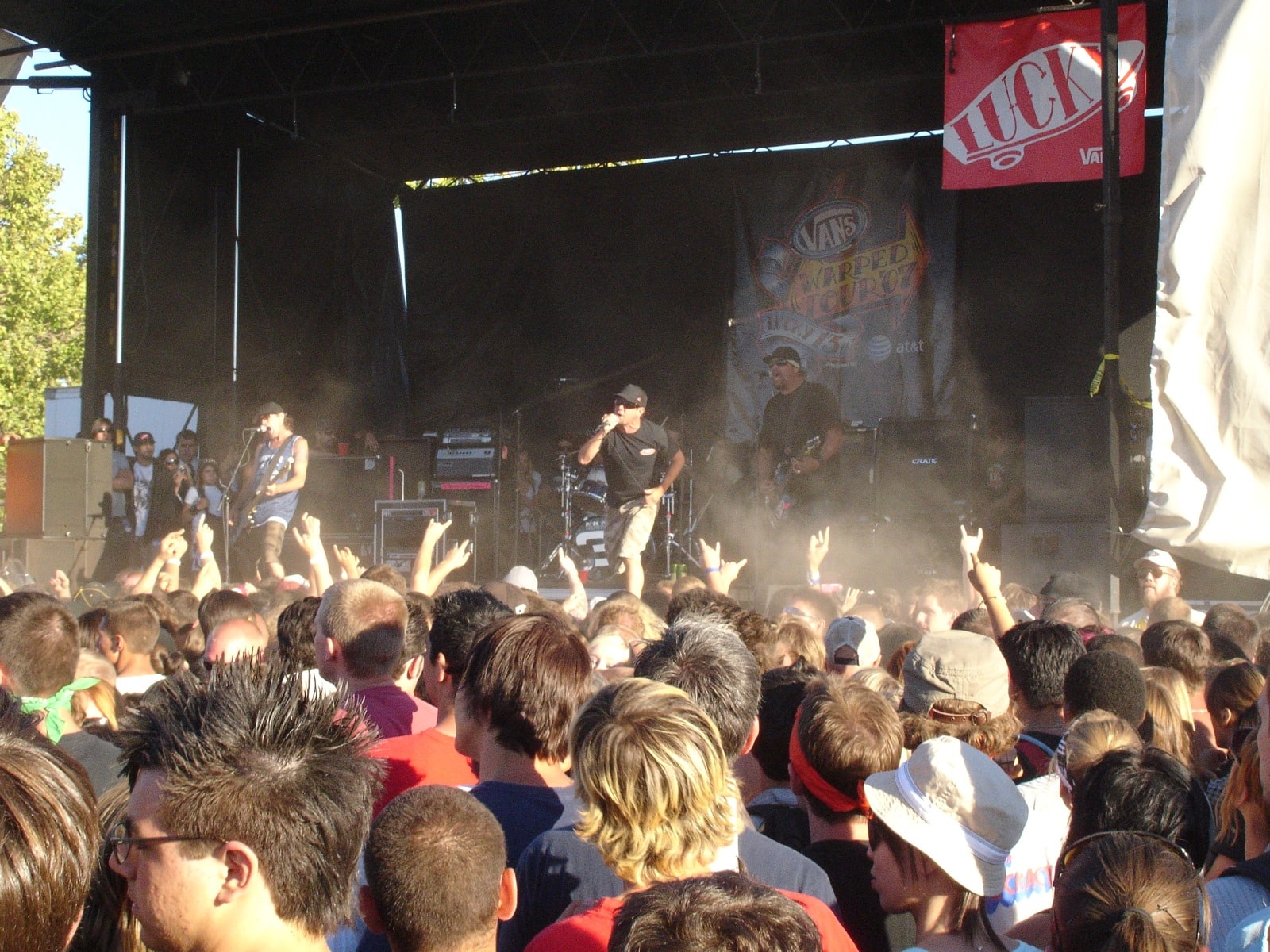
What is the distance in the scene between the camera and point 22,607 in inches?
113

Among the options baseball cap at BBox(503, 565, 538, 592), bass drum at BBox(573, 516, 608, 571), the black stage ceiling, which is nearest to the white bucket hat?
baseball cap at BBox(503, 565, 538, 592)

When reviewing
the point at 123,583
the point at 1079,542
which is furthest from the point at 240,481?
the point at 1079,542

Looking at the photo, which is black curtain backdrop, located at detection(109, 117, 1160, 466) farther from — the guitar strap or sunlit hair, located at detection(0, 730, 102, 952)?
sunlit hair, located at detection(0, 730, 102, 952)

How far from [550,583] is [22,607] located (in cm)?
878

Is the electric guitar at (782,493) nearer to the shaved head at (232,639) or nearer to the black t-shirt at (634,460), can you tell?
the black t-shirt at (634,460)

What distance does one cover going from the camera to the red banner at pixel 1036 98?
855cm

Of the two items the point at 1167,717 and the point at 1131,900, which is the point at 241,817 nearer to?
the point at 1131,900

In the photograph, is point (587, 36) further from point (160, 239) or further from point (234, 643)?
point (234, 643)

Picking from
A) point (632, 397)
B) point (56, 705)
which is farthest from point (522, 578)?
point (632, 397)

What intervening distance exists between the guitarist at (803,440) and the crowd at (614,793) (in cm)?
698

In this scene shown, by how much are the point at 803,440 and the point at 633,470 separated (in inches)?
81.9

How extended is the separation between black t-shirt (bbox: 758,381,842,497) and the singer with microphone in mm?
1521

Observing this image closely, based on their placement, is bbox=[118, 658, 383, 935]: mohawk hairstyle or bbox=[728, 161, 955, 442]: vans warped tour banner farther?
bbox=[728, 161, 955, 442]: vans warped tour banner

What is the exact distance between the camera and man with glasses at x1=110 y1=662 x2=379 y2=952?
1255mm
